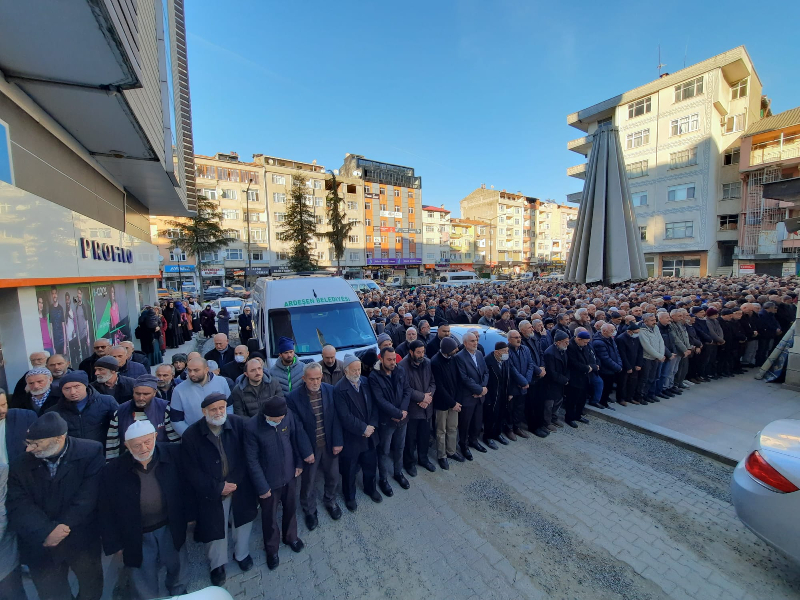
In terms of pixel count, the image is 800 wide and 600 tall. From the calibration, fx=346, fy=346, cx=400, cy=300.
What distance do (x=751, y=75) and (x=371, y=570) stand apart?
48.3 metres

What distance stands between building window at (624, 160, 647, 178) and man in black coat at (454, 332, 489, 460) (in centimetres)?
3788

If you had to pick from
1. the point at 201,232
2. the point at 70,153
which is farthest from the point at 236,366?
the point at 201,232

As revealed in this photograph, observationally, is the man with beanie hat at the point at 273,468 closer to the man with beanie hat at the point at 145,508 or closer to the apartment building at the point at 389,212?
the man with beanie hat at the point at 145,508

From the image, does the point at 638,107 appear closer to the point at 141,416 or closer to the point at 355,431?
the point at 355,431

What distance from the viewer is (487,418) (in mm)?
5309

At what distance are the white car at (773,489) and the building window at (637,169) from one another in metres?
38.4

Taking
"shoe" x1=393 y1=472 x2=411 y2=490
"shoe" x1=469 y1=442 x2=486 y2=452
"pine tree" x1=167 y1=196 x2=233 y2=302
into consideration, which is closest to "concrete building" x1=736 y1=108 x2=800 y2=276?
"shoe" x1=469 y1=442 x2=486 y2=452

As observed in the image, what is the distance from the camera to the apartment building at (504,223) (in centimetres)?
6856

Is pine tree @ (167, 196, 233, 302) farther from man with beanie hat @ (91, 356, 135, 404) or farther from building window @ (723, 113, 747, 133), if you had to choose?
building window @ (723, 113, 747, 133)

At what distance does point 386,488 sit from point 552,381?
3058 millimetres

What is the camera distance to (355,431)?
380 cm

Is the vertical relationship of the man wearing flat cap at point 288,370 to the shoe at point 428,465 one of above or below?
above

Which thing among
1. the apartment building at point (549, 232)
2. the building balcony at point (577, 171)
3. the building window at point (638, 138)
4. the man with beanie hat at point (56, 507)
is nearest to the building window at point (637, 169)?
the building window at point (638, 138)

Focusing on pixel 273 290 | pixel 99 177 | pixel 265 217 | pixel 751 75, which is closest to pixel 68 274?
pixel 273 290
